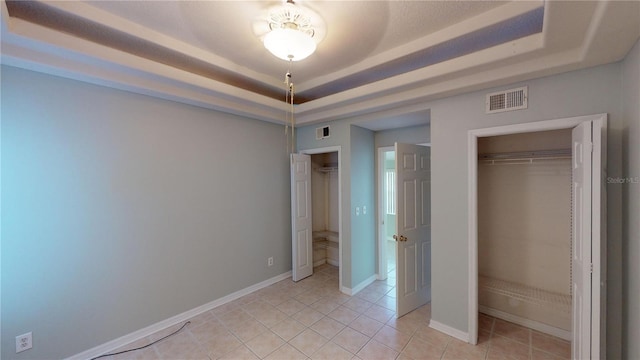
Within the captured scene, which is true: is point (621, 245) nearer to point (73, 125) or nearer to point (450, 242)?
point (450, 242)

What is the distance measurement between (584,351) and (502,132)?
5.43ft

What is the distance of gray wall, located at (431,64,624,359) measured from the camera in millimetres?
1746

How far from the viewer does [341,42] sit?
2137 mm

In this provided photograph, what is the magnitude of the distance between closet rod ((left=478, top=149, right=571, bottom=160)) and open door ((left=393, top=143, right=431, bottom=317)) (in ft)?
2.28

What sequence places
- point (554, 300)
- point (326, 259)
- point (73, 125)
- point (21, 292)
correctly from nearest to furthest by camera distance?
point (21, 292) < point (73, 125) < point (554, 300) < point (326, 259)

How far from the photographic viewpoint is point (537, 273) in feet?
8.61

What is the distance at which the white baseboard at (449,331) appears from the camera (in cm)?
241

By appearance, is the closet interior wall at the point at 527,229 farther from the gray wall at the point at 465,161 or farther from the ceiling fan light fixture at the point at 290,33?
the ceiling fan light fixture at the point at 290,33

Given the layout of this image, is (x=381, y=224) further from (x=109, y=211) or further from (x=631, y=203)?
(x=109, y=211)

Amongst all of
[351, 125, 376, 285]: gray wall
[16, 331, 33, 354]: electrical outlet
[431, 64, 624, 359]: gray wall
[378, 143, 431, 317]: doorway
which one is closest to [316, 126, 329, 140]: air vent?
[351, 125, 376, 285]: gray wall

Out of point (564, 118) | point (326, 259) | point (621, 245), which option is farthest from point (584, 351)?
point (326, 259)

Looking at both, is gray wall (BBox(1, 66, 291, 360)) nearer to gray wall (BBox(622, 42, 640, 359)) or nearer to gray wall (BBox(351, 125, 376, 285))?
gray wall (BBox(351, 125, 376, 285))

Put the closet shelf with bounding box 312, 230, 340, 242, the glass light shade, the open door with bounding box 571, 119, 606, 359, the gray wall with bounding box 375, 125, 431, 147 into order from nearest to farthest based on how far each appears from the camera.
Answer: the open door with bounding box 571, 119, 606, 359
the glass light shade
the gray wall with bounding box 375, 125, 431, 147
the closet shelf with bounding box 312, 230, 340, 242

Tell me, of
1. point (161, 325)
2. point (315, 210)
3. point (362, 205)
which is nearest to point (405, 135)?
point (362, 205)
